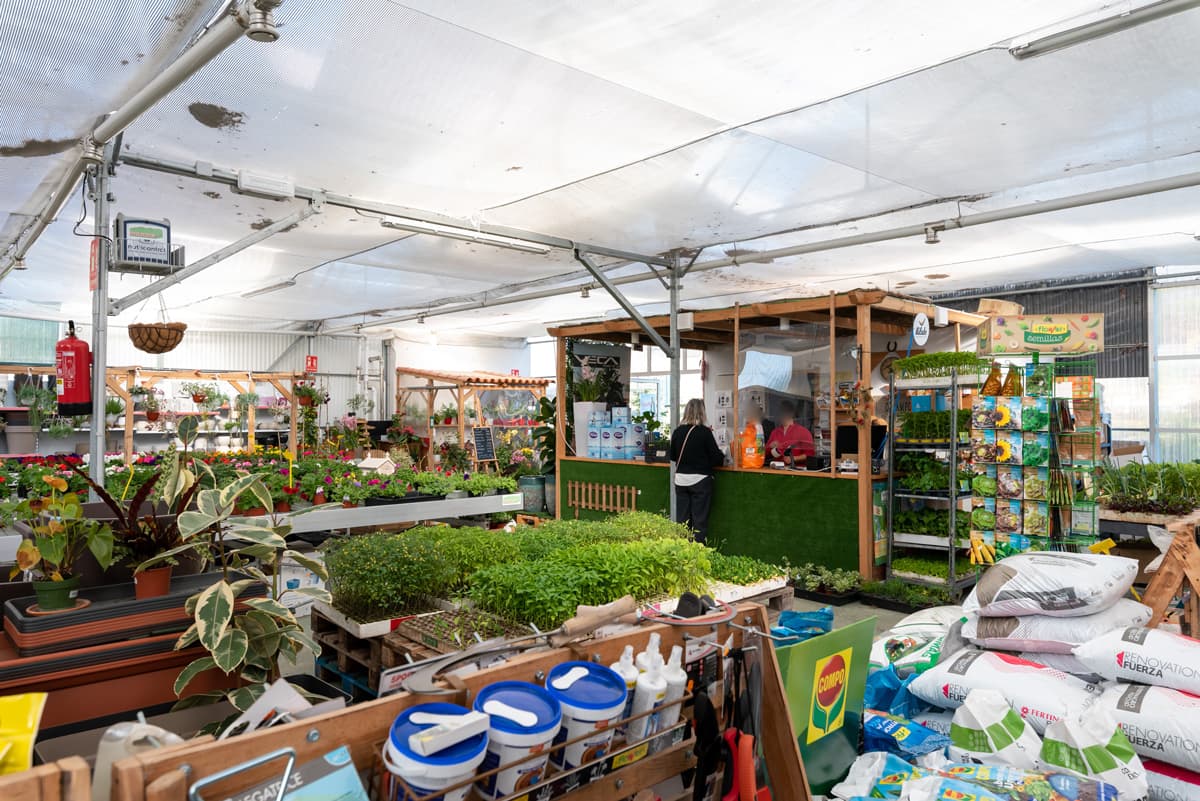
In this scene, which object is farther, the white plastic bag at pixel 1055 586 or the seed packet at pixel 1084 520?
the seed packet at pixel 1084 520

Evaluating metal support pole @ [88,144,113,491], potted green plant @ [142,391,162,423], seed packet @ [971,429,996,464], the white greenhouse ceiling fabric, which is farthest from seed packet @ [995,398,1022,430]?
potted green plant @ [142,391,162,423]

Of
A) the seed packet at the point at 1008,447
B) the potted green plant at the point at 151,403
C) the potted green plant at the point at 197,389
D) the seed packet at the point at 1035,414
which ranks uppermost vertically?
the potted green plant at the point at 197,389

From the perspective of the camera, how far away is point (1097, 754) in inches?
84.7

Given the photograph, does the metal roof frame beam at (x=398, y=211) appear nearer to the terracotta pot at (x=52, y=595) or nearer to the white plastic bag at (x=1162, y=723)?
the terracotta pot at (x=52, y=595)

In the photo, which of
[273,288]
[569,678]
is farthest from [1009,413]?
[273,288]

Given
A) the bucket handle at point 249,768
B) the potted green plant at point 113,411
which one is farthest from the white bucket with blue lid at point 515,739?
the potted green plant at point 113,411

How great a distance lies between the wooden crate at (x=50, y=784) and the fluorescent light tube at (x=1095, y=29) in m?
3.90

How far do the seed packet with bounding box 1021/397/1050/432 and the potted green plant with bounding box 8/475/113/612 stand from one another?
5507 mm

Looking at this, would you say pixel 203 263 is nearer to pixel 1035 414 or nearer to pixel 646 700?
pixel 646 700

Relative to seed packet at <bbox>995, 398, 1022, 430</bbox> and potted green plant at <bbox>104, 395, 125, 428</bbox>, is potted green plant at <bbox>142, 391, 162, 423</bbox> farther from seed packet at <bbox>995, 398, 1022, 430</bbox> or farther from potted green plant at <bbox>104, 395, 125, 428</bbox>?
seed packet at <bbox>995, 398, 1022, 430</bbox>

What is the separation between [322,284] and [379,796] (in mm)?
A: 8974

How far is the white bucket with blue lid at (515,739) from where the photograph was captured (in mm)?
1245

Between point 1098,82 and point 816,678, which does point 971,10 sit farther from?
point 816,678

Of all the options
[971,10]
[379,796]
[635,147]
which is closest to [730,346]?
[635,147]
